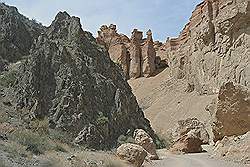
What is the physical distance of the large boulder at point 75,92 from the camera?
76.4 ft

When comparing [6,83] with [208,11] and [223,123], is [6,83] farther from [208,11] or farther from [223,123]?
[208,11]

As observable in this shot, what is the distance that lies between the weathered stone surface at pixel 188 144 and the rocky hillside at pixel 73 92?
127 inches

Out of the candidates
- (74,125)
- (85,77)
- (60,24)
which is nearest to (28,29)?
(60,24)

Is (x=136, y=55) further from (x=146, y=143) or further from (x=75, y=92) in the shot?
(x=146, y=143)

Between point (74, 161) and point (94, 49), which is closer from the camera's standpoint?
point (74, 161)

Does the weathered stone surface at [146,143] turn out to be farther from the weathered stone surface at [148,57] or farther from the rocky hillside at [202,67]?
the weathered stone surface at [148,57]

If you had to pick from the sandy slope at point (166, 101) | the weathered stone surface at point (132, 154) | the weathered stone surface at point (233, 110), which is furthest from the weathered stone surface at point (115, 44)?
the weathered stone surface at point (132, 154)

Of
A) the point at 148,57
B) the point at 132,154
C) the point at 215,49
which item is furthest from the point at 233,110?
the point at 148,57

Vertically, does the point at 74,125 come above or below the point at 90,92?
below

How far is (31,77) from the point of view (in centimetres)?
2506

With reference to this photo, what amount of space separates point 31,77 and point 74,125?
179 inches

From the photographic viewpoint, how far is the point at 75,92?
24.7 m

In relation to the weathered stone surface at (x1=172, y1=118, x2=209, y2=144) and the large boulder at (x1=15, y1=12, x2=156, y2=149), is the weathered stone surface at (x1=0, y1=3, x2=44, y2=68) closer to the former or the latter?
the large boulder at (x1=15, y1=12, x2=156, y2=149)

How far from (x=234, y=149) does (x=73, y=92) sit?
10.5 m
